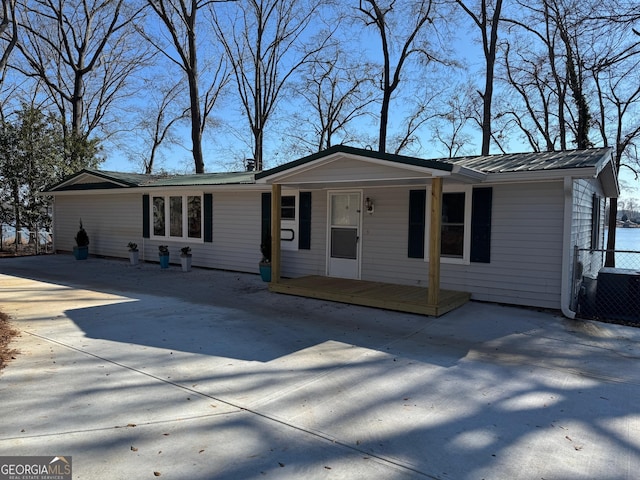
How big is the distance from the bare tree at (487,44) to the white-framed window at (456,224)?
10.0m

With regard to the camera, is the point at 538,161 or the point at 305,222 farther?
the point at 305,222

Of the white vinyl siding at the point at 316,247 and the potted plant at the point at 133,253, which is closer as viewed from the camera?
the white vinyl siding at the point at 316,247

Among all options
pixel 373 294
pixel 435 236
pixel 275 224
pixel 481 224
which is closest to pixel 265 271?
pixel 275 224

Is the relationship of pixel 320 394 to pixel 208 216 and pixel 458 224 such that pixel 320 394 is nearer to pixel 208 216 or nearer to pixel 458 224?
pixel 458 224

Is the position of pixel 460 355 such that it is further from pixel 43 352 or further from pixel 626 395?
pixel 43 352

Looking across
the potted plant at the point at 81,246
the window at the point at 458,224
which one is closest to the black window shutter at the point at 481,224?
the window at the point at 458,224

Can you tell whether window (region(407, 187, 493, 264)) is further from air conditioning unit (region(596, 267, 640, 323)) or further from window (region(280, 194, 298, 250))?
window (region(280, 194, 298, 250))

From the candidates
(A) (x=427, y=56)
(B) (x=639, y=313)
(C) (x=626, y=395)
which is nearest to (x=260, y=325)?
(C) (x=626, y=395)

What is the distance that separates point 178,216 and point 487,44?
14.0m

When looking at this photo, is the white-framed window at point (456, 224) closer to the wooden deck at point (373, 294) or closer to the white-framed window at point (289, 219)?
the wooden deck at point (373, 294)

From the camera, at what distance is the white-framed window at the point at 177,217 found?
11.0m

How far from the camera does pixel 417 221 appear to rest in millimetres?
7566

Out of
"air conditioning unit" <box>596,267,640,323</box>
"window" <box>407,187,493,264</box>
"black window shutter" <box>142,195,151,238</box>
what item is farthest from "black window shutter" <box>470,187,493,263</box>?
"black window shutter" <box>142,195,151,238</box>

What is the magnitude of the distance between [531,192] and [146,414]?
612 centimetres
